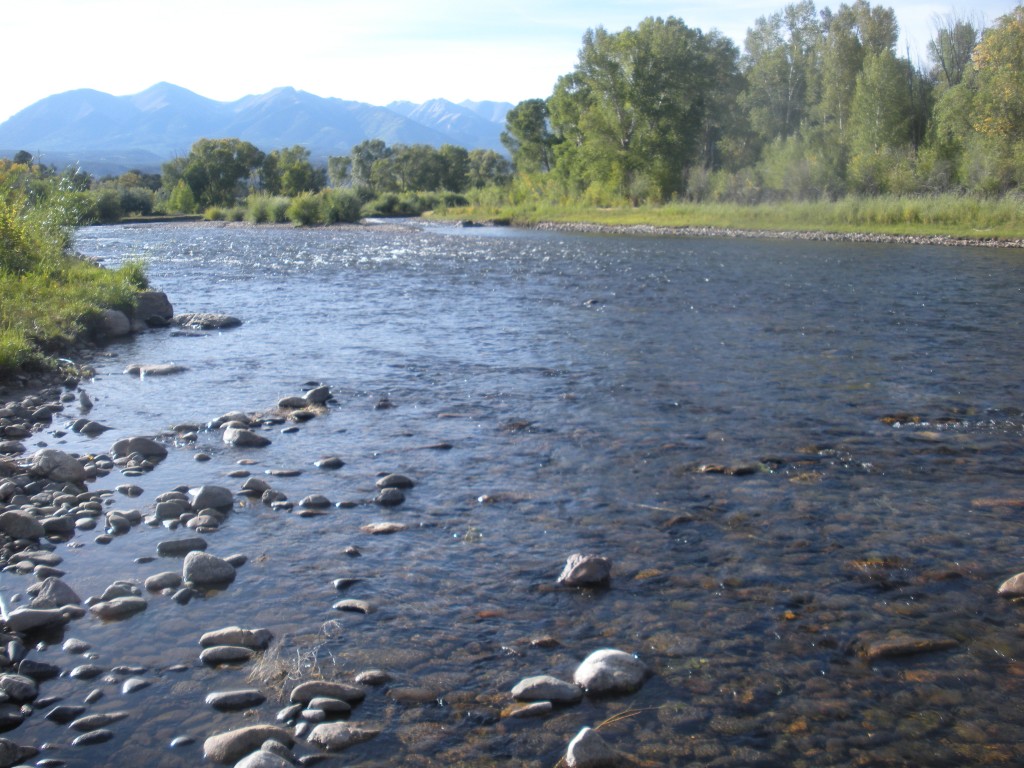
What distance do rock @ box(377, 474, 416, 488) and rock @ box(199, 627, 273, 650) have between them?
334 cm

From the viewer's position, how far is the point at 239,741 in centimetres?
493

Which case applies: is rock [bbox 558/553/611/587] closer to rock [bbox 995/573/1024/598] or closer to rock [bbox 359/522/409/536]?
rock [bbox 359/522/409/536]

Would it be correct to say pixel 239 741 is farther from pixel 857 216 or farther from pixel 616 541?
pixel 857 216

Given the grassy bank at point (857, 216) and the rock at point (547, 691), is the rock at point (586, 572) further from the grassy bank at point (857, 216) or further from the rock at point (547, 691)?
the grassy bank at point (857, 216)

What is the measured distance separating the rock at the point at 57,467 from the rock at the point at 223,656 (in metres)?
4.42

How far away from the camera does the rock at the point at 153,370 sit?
15664 mm

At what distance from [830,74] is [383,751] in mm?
73569

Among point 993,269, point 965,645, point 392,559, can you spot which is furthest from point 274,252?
point 965,645

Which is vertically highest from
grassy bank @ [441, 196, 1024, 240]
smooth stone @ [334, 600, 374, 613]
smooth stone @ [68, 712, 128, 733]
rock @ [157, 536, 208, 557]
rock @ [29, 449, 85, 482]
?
grassy bank @ [441, 196, 1024, 240]

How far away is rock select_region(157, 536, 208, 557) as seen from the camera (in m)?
7.71

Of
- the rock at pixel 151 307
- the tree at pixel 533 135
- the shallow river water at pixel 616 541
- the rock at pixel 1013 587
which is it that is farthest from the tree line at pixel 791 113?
the rock at pixel 1013 587

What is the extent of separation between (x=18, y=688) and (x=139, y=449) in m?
5.48

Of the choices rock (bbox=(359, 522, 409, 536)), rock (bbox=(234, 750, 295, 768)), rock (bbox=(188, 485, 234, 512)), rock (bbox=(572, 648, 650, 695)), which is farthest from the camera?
rock (bbox=(188, 485, 234, 512))

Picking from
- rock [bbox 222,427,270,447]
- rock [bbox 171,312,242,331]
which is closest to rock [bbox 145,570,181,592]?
rock [bbox 222,427,270,447]
